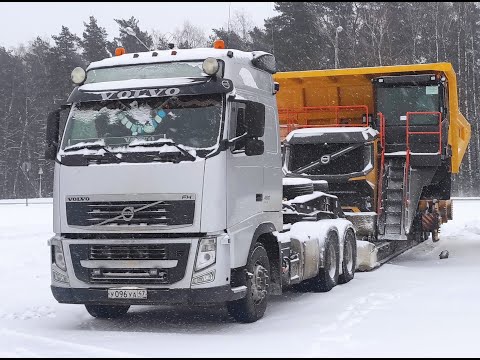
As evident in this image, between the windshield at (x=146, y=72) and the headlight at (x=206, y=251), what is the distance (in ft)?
6.04

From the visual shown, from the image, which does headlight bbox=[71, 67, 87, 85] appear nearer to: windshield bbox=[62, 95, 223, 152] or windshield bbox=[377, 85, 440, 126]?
windshield bbox=[62, 95, 223, 152]

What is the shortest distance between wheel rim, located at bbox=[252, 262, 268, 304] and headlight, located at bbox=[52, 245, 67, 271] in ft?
6.86

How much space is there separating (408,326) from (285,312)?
1852mm

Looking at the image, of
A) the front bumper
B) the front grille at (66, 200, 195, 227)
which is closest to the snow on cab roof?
the front grille at (66, 200, 195, 227)

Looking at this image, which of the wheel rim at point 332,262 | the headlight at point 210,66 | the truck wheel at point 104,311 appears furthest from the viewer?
the wheel rim at point 332,262

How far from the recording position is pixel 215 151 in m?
7.90

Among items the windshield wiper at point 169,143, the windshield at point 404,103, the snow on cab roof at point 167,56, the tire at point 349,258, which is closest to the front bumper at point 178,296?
the windshield wiper at point 169,143

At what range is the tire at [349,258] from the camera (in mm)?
11914

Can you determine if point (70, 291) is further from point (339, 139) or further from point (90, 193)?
point (339, 139)

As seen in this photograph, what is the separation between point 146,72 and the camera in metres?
8.54

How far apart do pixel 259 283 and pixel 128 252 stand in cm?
159

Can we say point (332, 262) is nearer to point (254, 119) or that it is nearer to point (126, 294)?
point (254, 119)

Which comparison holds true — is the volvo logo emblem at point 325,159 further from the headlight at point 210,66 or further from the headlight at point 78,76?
the headlight at point 78,76

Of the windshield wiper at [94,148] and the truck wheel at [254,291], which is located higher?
the windshield wiper at [94,148]
